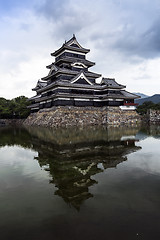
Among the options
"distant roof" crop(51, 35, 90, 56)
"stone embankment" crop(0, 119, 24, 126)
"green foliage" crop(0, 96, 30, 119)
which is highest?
"distant roof" crop(51, 35, 90, 56)

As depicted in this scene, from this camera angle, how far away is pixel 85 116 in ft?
99.9

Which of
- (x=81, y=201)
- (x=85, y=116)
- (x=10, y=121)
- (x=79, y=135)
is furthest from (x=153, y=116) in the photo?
(x=81, y=201)

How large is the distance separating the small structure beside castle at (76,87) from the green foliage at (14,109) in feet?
30.3

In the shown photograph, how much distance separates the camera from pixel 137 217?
2.94m

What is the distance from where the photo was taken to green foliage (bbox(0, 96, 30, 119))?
43.8 metres

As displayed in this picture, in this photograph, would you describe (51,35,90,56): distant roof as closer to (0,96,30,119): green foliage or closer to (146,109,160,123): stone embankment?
(0,96,30,119): green foliage

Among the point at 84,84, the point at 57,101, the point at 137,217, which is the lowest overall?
the point at 137,217

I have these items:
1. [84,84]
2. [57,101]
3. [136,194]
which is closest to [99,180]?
[136,194]

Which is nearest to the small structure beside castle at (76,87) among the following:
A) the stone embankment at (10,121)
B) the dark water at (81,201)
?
the stone embankment at (10,121)

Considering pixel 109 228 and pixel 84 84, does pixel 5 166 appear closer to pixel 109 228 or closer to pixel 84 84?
pixel 109 228

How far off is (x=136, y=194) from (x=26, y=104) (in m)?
45.3

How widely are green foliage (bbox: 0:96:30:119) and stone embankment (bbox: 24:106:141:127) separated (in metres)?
13.7

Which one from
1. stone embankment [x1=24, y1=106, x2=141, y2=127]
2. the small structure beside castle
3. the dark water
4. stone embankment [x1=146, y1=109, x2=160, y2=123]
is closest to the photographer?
the dark water

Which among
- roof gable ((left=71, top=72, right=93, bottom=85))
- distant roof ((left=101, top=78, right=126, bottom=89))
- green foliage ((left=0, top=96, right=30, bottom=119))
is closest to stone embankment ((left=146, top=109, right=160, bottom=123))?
distant roof ((left=101, top=78, right=126, bottom=89))
